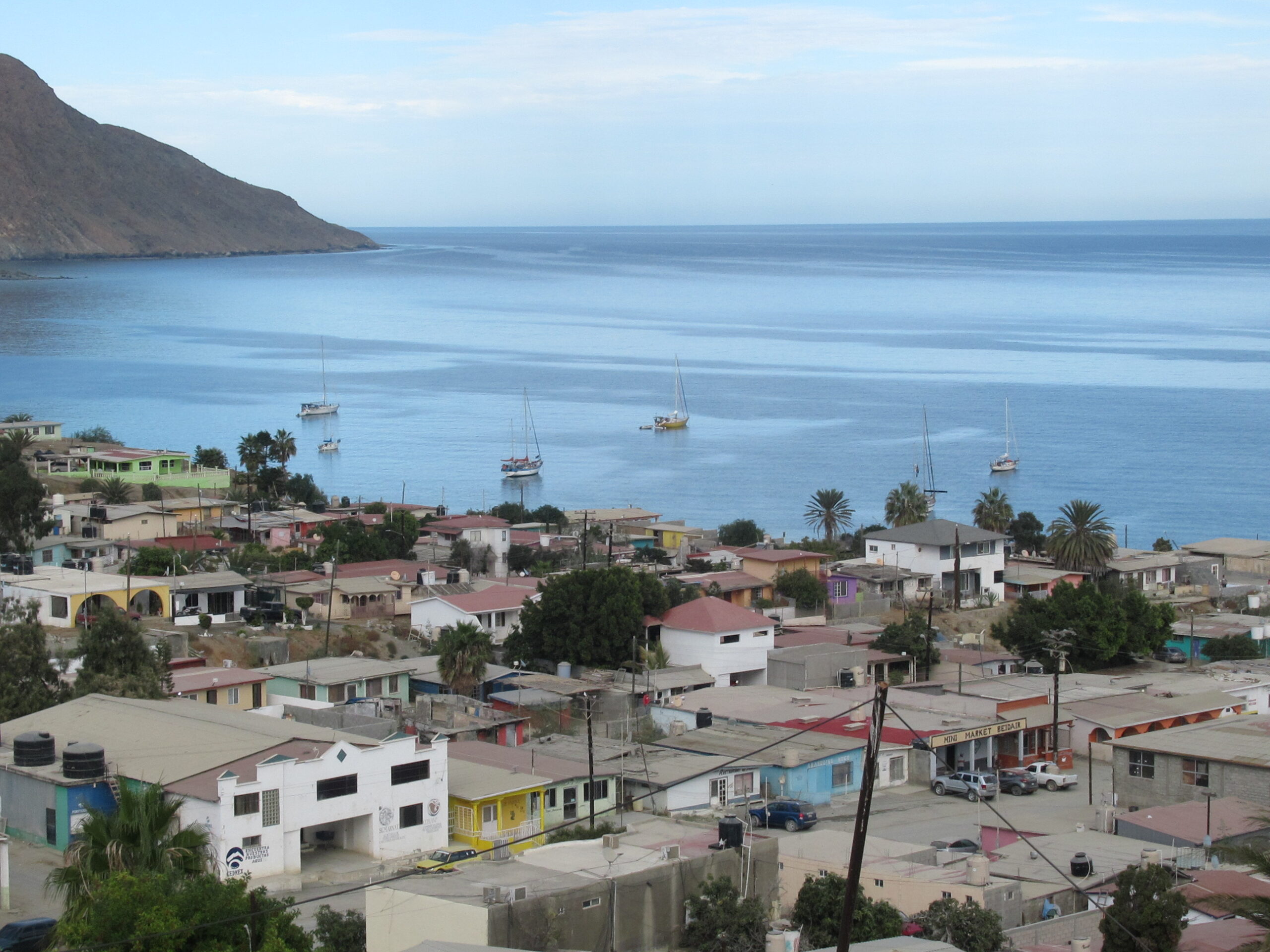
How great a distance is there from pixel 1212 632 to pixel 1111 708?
1077 cm

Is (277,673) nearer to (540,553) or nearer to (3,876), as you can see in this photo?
(3,876)

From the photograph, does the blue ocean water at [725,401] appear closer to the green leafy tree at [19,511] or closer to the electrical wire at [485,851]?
the green leafy tree at [19,511]

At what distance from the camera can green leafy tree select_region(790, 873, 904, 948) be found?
1675 centimetres

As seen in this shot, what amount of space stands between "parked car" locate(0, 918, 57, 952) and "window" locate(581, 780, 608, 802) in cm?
841

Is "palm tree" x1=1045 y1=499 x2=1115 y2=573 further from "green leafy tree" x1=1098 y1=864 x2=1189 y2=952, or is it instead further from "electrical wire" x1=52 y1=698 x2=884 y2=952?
"green leafy tree" x1=1098 y1=864 x2=1189 y2=952

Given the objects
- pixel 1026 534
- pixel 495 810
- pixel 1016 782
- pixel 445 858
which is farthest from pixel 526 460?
pixel 445 858

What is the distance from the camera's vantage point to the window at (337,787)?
21688 mm

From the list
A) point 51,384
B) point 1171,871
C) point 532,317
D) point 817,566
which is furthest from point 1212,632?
point 532,317

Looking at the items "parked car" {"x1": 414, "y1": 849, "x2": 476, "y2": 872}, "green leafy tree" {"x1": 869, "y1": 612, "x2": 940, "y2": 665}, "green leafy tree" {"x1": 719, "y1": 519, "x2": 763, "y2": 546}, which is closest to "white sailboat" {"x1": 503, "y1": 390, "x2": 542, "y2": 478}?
"green leafy tree" {"x1": 719, "y1": 519, "x2": 763, "y2": 546}

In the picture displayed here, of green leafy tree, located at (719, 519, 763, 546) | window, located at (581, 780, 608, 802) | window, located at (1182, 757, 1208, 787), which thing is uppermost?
green leafy tree, located at (719, 519, 763, 546)

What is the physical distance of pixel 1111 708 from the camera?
31.0 metres

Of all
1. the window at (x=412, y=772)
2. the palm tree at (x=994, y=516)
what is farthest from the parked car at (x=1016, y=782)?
the palm tree at (x=994, y=516)

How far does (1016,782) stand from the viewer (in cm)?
2744

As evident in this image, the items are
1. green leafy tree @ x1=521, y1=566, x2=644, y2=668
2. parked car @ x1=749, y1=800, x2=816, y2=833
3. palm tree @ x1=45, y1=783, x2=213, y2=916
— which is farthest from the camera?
green leafy tree @ x1=521, y1=566, x2=644, y2=668
